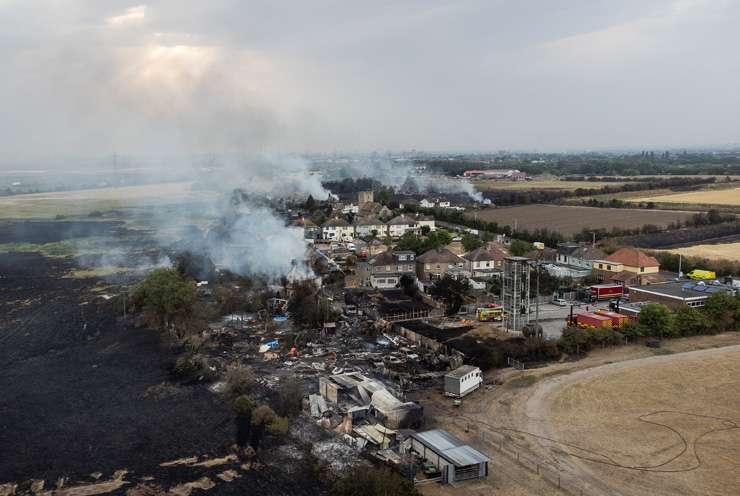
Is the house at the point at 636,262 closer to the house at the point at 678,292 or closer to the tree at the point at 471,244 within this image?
the house at the point at 678,292

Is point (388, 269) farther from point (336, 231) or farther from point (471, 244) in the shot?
point (336, 231)

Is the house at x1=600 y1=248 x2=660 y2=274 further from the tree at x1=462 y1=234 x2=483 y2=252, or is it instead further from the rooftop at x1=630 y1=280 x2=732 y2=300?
the tree at x1=462 y1=234 x2=483 y2=252

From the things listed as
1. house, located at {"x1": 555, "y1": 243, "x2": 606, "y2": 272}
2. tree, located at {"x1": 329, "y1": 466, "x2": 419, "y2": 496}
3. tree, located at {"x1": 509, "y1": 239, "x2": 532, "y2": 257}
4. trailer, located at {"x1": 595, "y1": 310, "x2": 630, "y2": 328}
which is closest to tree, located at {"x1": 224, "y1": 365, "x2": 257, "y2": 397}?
tree, located at {"x1": 329, "y1": 466, "x2": 419, "y2": 496}

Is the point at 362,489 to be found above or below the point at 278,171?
below

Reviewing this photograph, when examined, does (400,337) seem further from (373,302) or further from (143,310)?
(143,310)

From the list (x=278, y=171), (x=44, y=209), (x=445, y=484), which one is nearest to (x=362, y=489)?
(x=445, y=484)

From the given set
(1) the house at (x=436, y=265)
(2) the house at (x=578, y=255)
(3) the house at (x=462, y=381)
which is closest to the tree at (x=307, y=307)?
(3) the house at (x=462, y=381)
